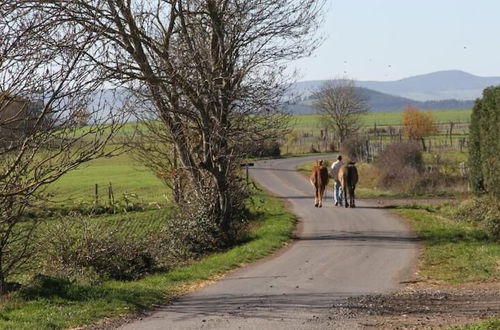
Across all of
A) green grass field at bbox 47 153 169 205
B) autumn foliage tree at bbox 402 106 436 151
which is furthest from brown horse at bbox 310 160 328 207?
autumn foliage tree at bbox 402 106 436 151

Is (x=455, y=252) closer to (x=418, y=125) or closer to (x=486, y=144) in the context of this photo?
(x=486, y=144)

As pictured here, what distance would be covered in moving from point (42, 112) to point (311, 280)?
21.1 ft

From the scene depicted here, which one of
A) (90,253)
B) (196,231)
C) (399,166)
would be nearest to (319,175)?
(196,231)

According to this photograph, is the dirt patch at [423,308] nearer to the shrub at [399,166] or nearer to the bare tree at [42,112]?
the bare tree at [42,112]

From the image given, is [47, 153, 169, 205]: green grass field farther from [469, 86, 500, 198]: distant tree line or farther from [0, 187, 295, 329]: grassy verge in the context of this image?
[0, 187, 295, 329]: grassy verge

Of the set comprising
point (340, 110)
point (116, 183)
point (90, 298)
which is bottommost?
point (116, 183)

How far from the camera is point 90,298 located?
12.6 m

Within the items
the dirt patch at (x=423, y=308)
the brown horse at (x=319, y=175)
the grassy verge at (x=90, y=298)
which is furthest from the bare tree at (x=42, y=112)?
the brown horse at (x=319, y=175)

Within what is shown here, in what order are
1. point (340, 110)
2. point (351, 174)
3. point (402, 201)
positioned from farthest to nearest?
point (340, 110), point (402, 201), point (351, 174)

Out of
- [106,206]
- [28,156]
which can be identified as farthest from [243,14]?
[106,206]

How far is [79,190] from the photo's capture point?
5566cm

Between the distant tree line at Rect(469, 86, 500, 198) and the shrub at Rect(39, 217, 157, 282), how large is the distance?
16.1 m

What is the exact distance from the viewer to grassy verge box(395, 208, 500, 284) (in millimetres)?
16125

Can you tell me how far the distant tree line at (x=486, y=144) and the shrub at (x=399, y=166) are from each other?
7396 mm
